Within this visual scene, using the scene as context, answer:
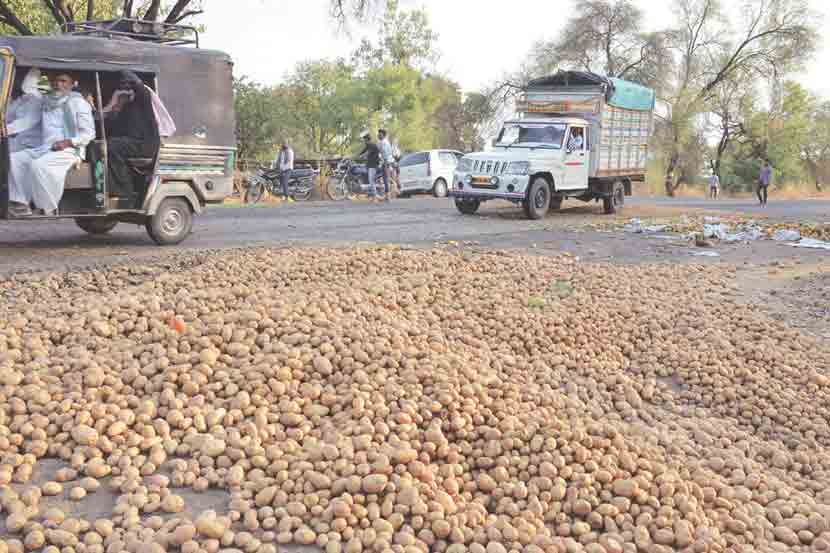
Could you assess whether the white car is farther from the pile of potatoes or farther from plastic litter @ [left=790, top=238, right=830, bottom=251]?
the pile of potatoes

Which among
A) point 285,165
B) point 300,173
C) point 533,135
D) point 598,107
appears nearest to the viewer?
point 533,135

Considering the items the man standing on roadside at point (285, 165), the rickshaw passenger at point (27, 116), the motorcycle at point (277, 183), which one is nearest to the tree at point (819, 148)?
the motorcycle at point (277, 183)

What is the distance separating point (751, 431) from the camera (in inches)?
175

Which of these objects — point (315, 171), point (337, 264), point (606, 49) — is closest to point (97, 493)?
point (337, 264)

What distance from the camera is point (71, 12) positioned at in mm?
19750

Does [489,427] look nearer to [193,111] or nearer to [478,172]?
[193,111]

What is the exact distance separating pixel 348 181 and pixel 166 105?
13.8 metres

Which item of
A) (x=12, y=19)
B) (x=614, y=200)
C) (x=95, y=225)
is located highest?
(x=12, y=19)

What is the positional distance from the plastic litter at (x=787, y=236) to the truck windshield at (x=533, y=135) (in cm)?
446

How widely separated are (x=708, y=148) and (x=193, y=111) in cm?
4179

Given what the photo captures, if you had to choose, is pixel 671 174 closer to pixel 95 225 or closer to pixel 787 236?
pixel 787 236

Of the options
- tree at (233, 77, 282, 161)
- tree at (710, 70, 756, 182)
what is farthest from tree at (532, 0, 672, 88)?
tree at (233, 77, 282, 161)

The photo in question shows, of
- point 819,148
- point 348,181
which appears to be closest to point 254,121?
point 348,181

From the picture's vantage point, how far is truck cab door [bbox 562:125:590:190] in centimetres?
1552
